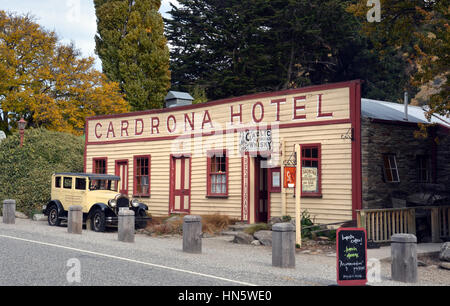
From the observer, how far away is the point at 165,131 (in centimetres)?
2169

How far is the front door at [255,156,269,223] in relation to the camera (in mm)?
18719

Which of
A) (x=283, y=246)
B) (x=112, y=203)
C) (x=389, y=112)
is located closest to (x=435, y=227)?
(x=389, y=112)

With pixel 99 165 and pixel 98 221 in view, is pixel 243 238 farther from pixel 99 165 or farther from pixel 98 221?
pixel 99 165

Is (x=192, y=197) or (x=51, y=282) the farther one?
(x=192, y=197)

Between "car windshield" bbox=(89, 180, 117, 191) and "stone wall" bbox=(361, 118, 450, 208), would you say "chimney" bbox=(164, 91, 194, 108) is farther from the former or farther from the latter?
"stone wall" bbox=(361, 118, 450, 208)

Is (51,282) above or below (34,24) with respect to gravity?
below

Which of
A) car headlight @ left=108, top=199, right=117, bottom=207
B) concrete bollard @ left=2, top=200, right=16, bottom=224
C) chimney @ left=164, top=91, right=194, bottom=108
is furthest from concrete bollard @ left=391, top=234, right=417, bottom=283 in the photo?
chimney @ left=164, top=91, right=194, bottom=108

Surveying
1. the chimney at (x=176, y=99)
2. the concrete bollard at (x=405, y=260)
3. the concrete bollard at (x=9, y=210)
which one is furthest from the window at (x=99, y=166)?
the concrete bollard at (x=405, y=260)

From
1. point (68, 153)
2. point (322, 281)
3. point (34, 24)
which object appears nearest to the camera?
point (322, 281)

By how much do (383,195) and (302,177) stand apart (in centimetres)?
289

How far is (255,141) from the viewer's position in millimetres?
18484
